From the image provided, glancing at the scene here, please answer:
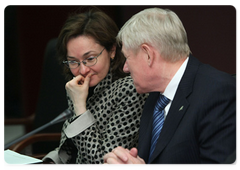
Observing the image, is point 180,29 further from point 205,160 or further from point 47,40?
point 47,40

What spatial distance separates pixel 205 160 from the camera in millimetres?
1418

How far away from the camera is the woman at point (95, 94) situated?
1798mm

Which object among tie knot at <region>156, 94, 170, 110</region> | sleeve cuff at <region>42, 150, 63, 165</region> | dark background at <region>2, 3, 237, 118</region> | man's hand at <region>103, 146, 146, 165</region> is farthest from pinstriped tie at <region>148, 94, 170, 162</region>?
sleeve cuff at <region>42, 150, 63, 165</region>

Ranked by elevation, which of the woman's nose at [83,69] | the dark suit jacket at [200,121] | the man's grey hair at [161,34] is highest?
the man's grey hair at [161,34]

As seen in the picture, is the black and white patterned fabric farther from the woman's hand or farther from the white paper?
the white paper

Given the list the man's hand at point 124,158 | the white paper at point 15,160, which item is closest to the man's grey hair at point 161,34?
the man's hand at point 124,158

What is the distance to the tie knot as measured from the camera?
5.37ft

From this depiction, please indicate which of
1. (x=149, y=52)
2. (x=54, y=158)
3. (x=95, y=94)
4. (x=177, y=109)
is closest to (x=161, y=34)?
(x=149, y=52)

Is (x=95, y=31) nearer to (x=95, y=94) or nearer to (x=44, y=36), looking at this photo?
(x=95, y=94)

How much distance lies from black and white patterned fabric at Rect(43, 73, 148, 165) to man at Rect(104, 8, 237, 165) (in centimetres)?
12

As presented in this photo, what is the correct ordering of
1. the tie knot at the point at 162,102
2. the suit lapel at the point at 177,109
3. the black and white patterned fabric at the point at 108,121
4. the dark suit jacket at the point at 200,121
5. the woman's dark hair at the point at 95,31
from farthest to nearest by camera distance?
the woman's dark hair at the point at 95,31, the black and white patterned fabric at the point at 108,121, the tie knot at the point at 162,102, the suit lapel at the point at 177,109, the dark suit jacket at the point at 200,121

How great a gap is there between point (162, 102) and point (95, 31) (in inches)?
21.5

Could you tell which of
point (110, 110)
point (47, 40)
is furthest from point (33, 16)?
point (110, 110)

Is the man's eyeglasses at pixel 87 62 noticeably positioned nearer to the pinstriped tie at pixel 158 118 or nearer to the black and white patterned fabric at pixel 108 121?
the black and white patterned fabric at pixel 108 121
